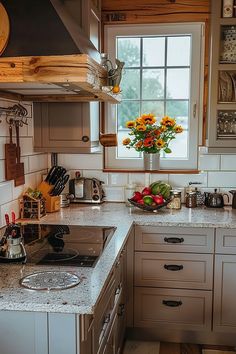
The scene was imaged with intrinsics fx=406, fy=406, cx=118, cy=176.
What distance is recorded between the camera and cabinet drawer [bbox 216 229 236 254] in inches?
96.3

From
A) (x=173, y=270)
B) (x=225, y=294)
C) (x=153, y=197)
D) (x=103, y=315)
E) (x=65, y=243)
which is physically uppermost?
(x=153, y=197)

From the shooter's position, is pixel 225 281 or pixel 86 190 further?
pixel 86 190

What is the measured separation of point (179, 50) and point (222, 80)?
467 mm

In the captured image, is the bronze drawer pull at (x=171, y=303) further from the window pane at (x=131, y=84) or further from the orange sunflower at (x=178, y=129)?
the window pane at (x=131, y=84)

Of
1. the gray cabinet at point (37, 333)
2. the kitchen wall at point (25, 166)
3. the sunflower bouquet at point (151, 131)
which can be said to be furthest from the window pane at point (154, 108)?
the gray cabinet at point (37, 333)

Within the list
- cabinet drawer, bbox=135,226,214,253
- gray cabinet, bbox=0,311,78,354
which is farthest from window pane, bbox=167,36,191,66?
gray cabinet, bbox=0,311,78,354

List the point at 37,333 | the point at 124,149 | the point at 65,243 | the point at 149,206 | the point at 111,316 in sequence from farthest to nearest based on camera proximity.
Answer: the point at 124,149, the point at 149,206, the point at 65,243, the point at 111,316, the point at 37,333

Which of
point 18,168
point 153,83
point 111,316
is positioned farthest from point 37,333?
point 153,83

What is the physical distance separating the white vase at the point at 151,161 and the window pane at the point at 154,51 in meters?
0.69

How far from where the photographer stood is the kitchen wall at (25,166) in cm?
227

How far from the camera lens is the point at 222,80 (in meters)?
2.74

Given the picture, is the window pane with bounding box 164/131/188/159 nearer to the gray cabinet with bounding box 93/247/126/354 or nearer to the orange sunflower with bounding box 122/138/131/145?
the orange sunflower with bounding box 122/138/131/145

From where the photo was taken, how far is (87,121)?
2.67 m

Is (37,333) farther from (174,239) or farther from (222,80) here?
(222,80)
